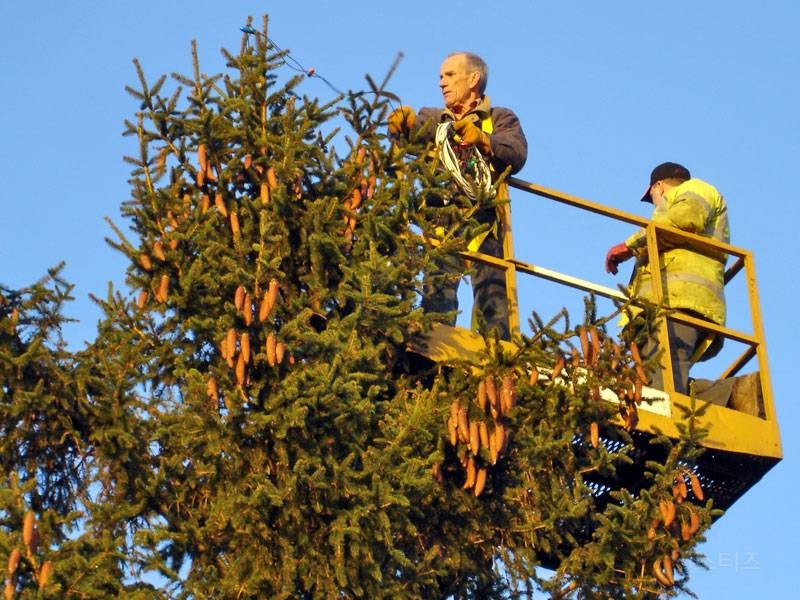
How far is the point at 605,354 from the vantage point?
11250mm

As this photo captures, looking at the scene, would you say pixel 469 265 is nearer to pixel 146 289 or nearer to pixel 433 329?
pixel 433 329

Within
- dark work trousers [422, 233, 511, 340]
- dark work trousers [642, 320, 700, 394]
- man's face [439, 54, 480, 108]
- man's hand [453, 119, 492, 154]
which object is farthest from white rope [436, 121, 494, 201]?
dark work trousers [642, 320, 700, 394]

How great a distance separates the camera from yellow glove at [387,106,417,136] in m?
13.0

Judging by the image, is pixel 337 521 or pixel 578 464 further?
pixel 578 464

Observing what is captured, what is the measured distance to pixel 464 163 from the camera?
12.9 metres

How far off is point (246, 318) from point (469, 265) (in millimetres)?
2604

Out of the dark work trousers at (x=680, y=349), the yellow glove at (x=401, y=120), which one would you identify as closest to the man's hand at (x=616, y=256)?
the dark work trousers at (x=680, y=349)

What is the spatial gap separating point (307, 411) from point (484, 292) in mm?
2856

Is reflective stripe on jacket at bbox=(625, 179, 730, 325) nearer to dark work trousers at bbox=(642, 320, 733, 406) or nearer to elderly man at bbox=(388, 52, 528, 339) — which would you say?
dark work trousers at bbox=(642, 320, 733, 406)

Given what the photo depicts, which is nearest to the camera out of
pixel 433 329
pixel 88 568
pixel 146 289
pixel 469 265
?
pixel 88 568

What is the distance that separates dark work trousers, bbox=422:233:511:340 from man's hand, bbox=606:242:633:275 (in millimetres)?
1598

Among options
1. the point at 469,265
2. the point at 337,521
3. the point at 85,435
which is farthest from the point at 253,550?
the point at 469,265

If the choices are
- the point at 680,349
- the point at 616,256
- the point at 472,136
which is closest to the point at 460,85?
the point at 472,136

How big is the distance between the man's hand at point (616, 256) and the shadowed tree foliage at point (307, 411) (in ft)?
7.93
